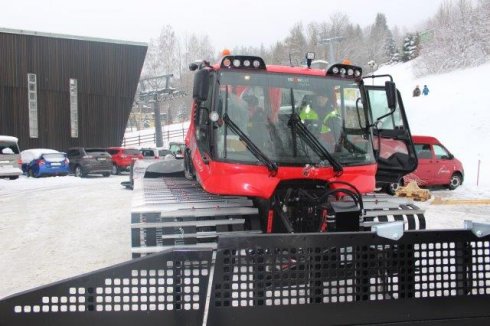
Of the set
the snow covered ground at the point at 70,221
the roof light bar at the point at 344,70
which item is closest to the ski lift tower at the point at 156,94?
the snow covered ground at the point at 70,221

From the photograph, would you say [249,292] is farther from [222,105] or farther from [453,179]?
[453,179]

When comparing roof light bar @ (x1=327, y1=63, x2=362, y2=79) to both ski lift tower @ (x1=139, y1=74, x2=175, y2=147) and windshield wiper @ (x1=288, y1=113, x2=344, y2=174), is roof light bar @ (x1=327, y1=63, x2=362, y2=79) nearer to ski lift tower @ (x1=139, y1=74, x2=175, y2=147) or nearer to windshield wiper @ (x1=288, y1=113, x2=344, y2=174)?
windshield wiper @ (x1=288, y1=113, x2=344, y2=174)

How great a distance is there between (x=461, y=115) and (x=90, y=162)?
2376 cm

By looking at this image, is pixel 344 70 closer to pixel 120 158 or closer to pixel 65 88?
pixel 120 158

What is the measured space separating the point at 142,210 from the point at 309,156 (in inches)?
75.7

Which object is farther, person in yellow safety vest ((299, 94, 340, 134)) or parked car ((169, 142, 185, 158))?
parked car ((169, 142, 185, 158))

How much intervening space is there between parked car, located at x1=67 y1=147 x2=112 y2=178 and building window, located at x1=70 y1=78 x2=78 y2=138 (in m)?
7.47

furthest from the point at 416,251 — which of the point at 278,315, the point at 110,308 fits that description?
the point at 110,308

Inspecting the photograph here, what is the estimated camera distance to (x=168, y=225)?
512 cm

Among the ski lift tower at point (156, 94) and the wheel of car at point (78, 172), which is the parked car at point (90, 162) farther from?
the ski lift tower at point (156, 94)

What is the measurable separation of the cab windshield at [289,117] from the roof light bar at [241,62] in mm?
82

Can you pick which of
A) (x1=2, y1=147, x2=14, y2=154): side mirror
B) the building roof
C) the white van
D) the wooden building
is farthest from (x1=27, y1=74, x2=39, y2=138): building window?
(x1=2, y1=147, x2=14, y2=154): side mirror

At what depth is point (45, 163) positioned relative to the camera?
23.0m

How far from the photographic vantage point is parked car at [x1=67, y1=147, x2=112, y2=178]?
24391 mm
